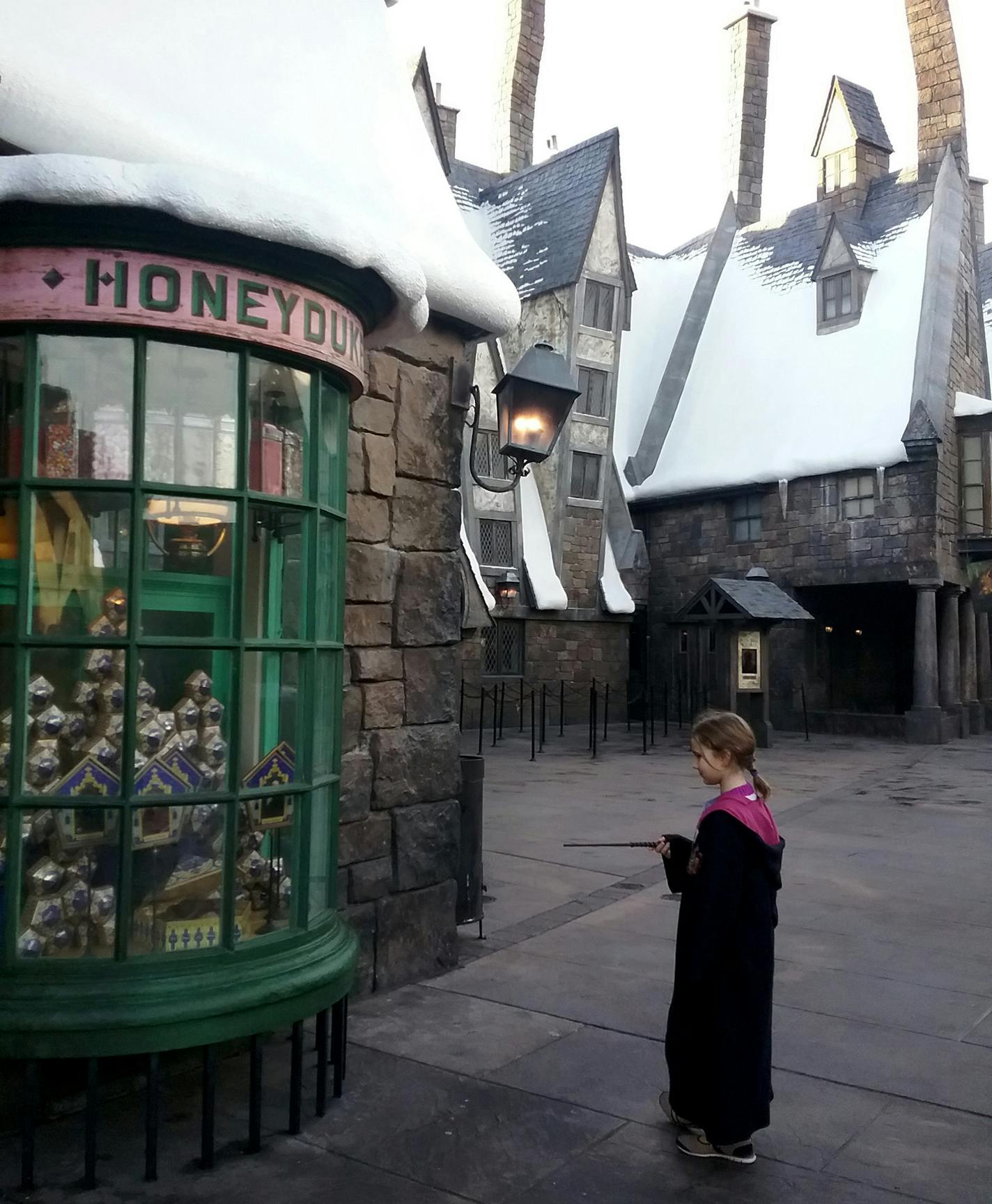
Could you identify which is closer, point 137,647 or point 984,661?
point 137,647

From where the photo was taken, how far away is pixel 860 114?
24.4m

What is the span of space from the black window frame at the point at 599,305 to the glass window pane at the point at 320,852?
20.4 metres

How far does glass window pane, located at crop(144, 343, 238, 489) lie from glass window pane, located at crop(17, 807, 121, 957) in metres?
1.01

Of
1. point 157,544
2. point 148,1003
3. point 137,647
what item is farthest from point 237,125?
point 148,1003

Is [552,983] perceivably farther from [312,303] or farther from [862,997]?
[312,303]

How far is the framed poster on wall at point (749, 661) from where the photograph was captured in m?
18.0

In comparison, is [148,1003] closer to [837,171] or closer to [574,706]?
[574,706]

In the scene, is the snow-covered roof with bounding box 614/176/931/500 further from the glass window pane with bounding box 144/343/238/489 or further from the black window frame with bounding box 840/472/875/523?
the glass window pane with bounding box 144/343/238/489

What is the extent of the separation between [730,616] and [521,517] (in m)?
5.78

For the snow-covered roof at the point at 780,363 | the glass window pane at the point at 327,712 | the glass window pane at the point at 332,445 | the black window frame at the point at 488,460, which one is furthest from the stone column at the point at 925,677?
the glass window pane at the point at 332,445

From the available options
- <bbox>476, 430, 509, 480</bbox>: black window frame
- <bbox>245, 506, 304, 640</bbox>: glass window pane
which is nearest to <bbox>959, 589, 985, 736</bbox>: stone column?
<bbox>476, 430, 509, 480</bbox>: black window frame

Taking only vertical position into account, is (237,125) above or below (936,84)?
below

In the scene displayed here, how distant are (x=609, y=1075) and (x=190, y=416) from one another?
8.68ft

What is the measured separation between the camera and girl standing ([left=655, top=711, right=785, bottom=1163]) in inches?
121
